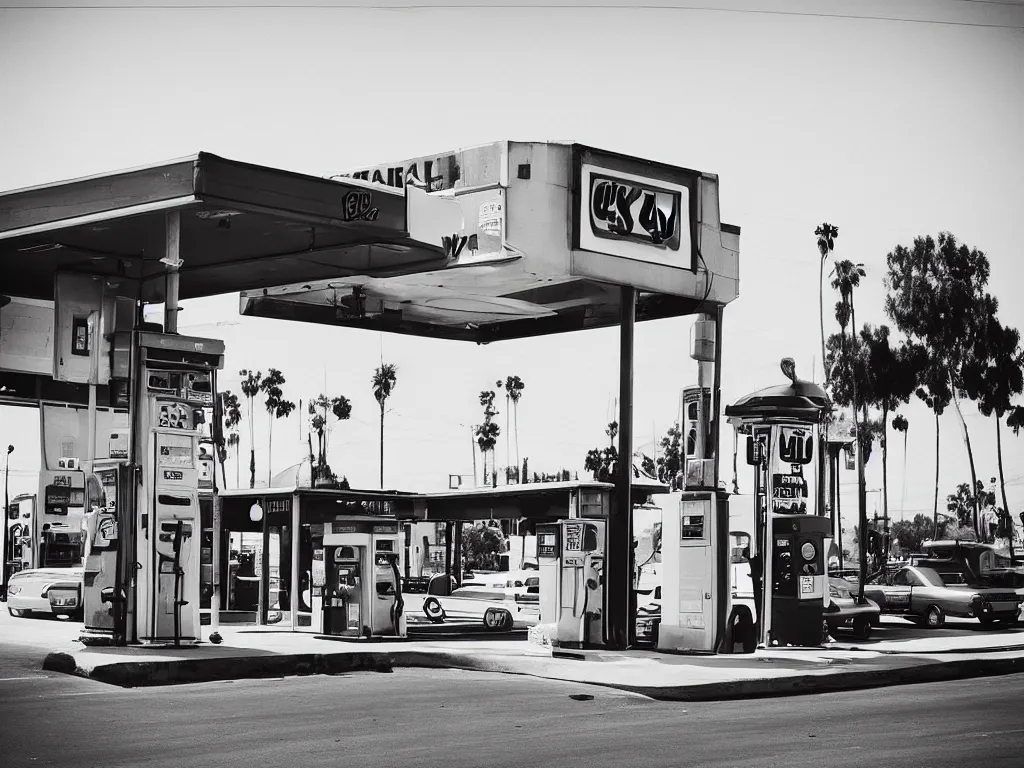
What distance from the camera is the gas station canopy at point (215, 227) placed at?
561 inches

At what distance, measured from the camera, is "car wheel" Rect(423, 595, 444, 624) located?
2611 cm

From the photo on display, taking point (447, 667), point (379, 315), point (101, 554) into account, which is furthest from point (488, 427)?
point (101, 554)

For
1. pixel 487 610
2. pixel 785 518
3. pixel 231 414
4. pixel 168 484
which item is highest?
pixel 231 414

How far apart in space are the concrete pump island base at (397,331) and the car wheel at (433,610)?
268 cm

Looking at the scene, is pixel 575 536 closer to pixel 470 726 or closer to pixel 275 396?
pixel 470 726

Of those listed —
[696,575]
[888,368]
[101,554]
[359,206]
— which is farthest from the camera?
[888,368]

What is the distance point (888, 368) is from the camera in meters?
49.8

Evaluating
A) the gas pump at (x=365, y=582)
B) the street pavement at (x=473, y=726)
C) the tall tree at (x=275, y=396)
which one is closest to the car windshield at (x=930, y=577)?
the gas pump at (x=365, y=582)

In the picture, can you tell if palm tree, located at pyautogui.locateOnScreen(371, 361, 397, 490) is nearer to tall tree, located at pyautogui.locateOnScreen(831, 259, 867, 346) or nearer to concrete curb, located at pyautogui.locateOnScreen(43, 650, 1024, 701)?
tall tree, located at pyautogui.locateOnScreen(831, 259, 867, 346)

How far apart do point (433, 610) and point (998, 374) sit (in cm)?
1173

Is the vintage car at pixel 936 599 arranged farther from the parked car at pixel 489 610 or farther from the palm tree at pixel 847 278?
the palm tree at pixel 847 278

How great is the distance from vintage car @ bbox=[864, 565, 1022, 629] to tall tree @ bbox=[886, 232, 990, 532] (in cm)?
292

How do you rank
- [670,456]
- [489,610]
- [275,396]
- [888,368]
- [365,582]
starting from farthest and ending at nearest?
1. [670,456]
2. [275,396]
3. [888,368]
4. [489,610]
5. [365,582]

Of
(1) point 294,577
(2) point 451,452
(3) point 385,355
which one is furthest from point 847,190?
(2) point 451,452
